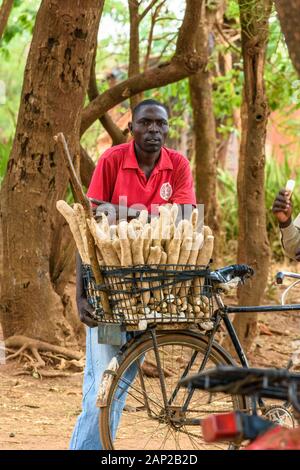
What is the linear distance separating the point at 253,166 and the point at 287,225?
12.1ft

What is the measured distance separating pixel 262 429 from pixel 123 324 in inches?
69.1

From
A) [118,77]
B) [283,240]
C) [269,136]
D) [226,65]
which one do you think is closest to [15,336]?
[283,240]

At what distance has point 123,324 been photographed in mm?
4797

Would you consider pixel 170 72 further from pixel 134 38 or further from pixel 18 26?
pixel 18 26

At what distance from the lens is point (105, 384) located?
15.9 feet

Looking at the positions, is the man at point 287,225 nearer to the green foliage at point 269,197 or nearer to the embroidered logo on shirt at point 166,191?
the embroidered logo on shirt at point 166,191

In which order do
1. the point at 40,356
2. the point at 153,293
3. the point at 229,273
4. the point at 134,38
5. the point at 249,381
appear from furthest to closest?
the point at 134,38 → the point at 40,356 → the point at 229,273 → the point at 153,293 → the point at 249,381

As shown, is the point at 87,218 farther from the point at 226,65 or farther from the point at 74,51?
the point at 226,65

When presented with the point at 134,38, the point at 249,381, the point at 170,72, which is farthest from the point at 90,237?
the point at 134,38

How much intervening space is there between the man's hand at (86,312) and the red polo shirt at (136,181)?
559 millimetres

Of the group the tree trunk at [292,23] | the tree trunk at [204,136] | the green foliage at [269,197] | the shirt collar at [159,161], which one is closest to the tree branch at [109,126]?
the tree trunk at [204,136]

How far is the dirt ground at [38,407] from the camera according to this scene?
673 centimetres

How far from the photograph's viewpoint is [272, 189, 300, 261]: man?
5625 mm

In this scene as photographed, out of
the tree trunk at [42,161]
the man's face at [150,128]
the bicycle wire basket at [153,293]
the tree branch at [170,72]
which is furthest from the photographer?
the tree branch at [170,72]
